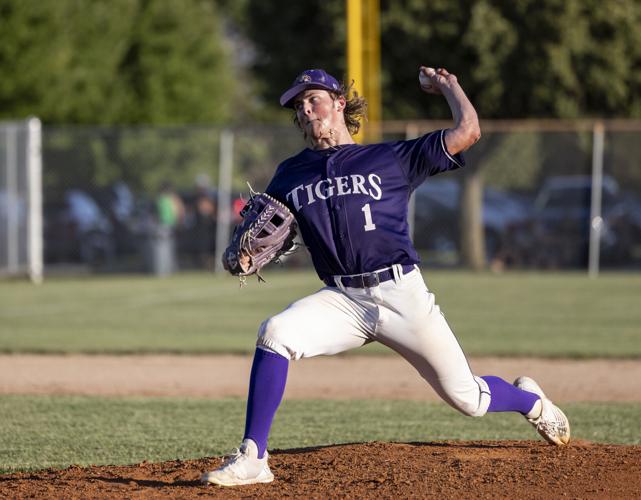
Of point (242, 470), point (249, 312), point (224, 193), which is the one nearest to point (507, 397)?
point (242, 470)

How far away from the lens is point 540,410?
5.29 metres

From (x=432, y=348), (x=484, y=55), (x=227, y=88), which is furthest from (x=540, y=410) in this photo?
(x=227, y=88)

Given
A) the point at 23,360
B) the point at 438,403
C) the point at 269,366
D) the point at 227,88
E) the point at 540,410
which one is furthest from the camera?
the point at 227,88

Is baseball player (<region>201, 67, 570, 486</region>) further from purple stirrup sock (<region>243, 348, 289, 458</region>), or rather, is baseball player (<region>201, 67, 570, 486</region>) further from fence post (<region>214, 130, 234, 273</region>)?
fence post (<region>214, 130, 234, 273</region>)

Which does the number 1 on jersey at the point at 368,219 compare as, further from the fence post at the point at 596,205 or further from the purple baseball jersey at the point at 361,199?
the fence post at the point at 596,205

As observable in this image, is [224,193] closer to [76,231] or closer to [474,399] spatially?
[76,231]

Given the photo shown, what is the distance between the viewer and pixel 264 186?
65.8 ft

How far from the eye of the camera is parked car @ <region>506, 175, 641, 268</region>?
18.8 meters

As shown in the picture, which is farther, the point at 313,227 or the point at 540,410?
the point at 540,410

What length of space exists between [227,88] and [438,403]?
1102 inches

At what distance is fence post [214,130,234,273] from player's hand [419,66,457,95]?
46.4 ft

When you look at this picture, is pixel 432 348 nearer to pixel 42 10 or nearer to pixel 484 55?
pixel 484 55

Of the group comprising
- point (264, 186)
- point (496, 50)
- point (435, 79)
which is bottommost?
point (435, 79)

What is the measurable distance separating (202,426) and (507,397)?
2407 mm
